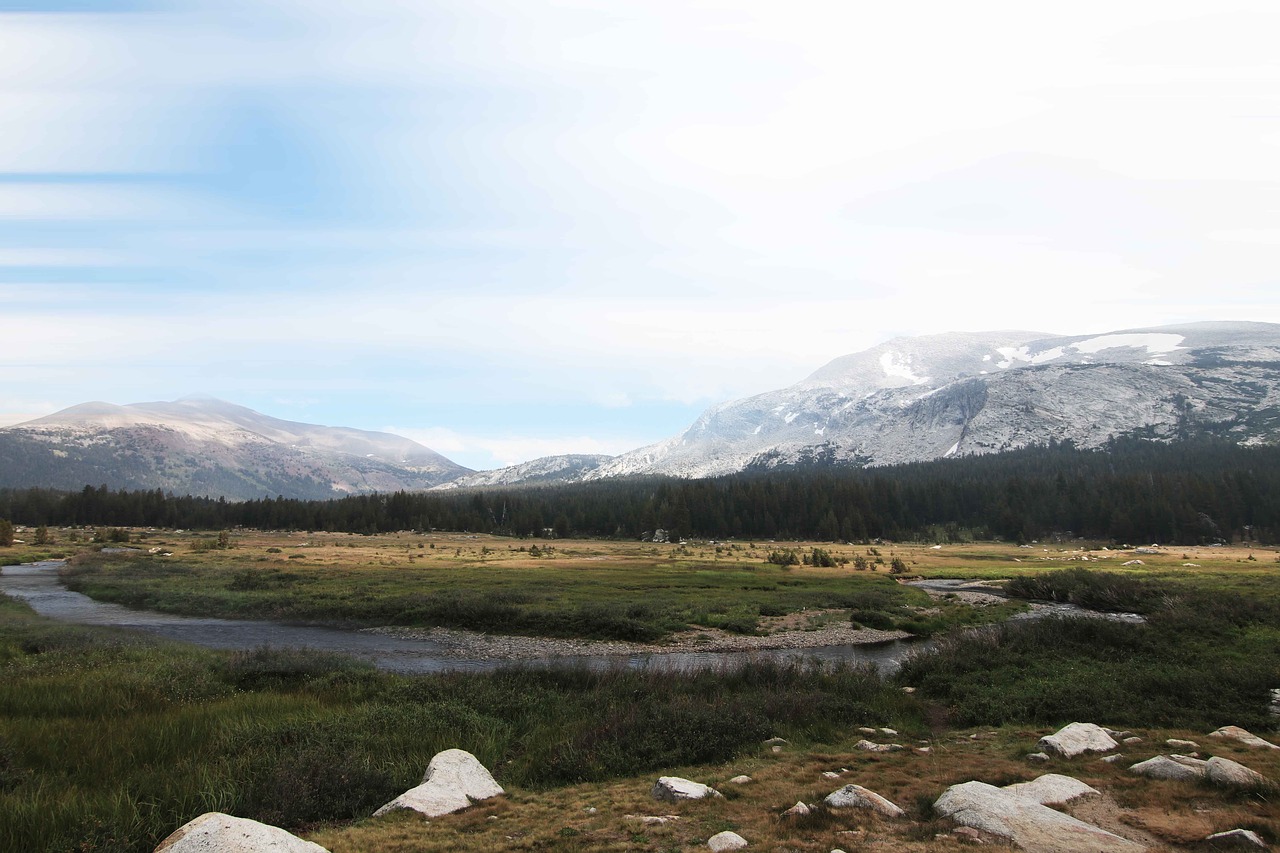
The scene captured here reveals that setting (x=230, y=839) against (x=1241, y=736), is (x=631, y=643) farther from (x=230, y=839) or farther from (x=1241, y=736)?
(x=230, y=839)

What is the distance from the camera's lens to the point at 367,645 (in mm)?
39531

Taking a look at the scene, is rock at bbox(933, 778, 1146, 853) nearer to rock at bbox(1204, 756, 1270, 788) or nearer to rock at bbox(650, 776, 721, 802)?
rock at bbox(1204, 756, 1270, 788)

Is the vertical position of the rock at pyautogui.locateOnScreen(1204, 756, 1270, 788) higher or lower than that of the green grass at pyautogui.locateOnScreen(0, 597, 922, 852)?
higher

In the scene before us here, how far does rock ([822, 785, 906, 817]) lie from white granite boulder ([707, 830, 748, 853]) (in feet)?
7.94

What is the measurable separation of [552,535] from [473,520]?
90.2ft

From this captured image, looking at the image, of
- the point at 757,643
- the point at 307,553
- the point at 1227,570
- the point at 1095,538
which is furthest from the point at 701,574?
the point at 1095,538

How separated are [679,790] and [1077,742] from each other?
1009 centimetres

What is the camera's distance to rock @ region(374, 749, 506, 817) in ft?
39.9

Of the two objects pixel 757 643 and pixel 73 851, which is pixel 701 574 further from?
pixel 73 851

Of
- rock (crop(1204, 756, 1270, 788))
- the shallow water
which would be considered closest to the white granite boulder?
rock (crop(1204, 756, 1270, 788))

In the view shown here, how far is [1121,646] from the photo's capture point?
28.3m

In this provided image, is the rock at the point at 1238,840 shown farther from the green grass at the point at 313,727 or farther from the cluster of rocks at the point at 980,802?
the green grass at the point at 313,727

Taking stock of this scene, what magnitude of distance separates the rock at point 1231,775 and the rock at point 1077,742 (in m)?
2.76

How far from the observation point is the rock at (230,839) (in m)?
8.41
